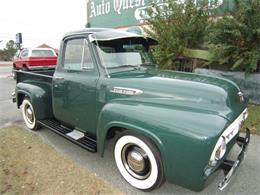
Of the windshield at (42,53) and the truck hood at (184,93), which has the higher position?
the windshield at (42,53)

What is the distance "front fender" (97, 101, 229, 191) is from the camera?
6.95ft

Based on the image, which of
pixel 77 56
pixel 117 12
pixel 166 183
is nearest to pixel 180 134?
pixel 166 183

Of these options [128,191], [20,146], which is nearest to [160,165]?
[128,191]

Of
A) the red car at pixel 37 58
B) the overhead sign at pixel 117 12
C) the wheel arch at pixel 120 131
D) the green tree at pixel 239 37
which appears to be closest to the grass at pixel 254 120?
the green tree at pixel 239 37

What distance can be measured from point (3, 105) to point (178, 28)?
21.9 ft

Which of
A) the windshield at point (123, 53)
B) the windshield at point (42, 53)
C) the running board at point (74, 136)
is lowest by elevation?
the running board at point (74, 136)

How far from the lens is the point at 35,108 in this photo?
4520 mm

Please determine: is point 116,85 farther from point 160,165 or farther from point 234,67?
Result: point 234,67

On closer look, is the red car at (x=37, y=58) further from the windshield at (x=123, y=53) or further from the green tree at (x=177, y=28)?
the windshield at (x=123, y=53)

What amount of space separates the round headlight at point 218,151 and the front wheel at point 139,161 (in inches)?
22.7

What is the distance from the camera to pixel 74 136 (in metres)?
3.68

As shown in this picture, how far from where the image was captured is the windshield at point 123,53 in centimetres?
327

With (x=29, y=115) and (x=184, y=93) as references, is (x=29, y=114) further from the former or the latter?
(x=184, y=93)

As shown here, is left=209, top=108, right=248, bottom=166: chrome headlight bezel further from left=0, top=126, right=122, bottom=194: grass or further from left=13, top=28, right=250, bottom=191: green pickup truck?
left=0, top=126, right=122, bottom=194: grass
